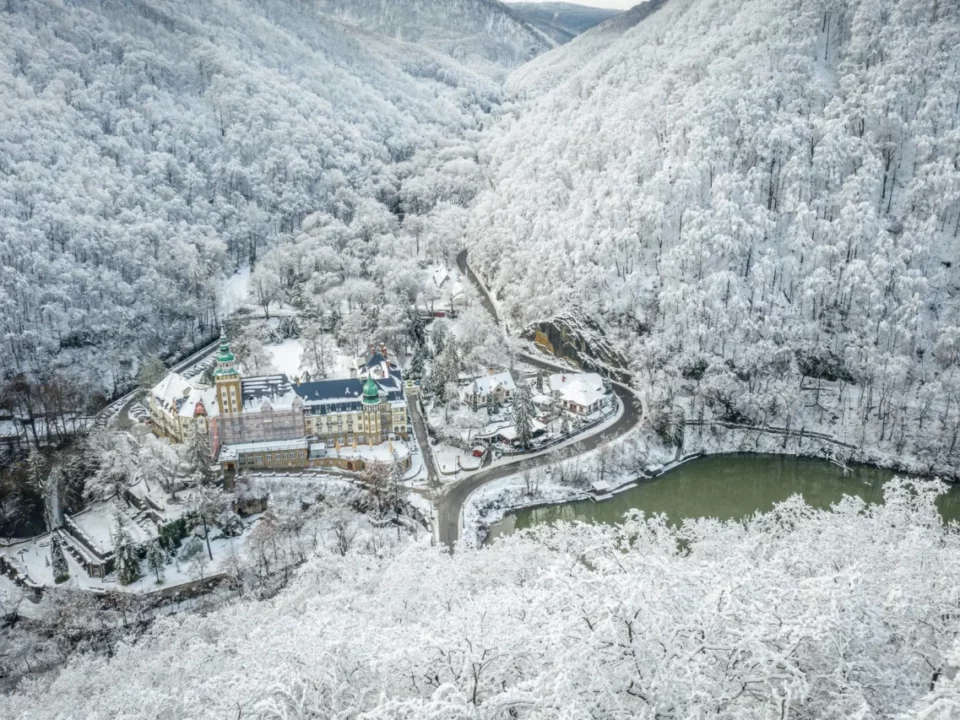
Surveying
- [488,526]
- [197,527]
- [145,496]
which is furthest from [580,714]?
[145,496]

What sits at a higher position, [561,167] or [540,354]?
[561,167]

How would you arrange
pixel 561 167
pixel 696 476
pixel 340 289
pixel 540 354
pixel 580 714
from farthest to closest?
pixel 561 167 < pixel 340 289 < pixel 540 354 < pixel 696 476 < pixel 580 714

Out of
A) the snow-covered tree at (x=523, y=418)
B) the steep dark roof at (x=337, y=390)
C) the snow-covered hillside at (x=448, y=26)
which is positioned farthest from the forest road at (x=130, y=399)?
the snow-covered hillside at (x=448, y=26)

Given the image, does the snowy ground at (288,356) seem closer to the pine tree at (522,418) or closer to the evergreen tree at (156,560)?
the pine tree at (522,418)

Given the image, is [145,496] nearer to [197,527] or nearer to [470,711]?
[197,527]

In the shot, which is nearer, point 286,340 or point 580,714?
point 580,714
